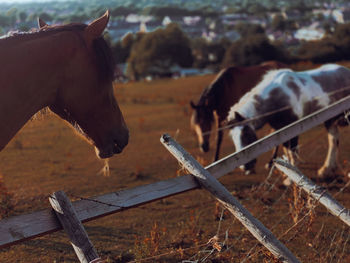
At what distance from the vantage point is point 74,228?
1.77 metres

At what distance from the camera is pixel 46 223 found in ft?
5.91

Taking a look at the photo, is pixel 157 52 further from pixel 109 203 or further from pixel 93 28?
pixel 109 203

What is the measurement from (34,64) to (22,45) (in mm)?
126

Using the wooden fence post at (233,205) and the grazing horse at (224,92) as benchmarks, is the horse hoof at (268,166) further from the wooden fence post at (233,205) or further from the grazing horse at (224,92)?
the wooden fence post at (233,205)

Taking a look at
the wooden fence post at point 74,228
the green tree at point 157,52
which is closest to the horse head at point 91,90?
the wooden fence post at point 74,228

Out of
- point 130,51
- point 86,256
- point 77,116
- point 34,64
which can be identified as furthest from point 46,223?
point 130,51

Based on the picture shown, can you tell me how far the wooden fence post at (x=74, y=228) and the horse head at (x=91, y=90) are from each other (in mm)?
540

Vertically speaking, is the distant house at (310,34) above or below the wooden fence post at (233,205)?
below

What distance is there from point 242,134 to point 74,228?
142 inches

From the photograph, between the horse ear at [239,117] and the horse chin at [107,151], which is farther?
the horse ear at [239,117]

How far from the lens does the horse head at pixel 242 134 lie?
502cm

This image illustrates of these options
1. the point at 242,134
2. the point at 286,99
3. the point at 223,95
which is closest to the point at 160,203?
the point at 242,134

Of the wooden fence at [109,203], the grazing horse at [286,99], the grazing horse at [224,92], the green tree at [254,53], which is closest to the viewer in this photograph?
the wooden fence at [109,203]

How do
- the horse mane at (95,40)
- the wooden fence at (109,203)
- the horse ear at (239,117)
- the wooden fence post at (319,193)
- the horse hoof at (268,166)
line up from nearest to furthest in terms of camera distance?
the wooden fence at (109,203) < the horse mane at (95,40) < the wooden fence post at (319,193) < the horse ear at (239,117) < the horse hoof at (268,166)
